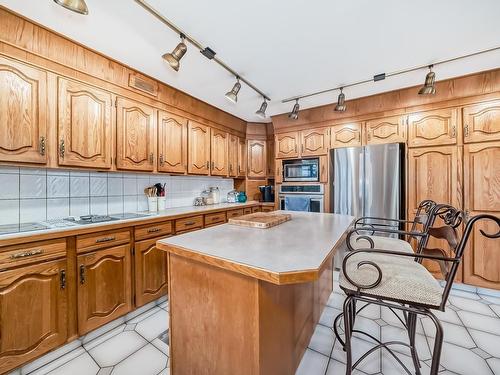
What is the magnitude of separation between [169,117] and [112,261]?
1676 mm

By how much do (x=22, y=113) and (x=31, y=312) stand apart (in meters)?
1.34

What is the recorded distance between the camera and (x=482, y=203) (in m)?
2.39

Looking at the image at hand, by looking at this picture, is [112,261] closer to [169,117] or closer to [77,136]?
[77,136]

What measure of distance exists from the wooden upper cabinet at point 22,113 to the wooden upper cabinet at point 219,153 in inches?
76.3

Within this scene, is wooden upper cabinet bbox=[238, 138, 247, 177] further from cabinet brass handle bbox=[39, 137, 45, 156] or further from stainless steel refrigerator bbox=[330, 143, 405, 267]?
cabinet brass handle bbox=[39, 137, 45, 156]

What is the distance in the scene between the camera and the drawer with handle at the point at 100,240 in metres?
1.63

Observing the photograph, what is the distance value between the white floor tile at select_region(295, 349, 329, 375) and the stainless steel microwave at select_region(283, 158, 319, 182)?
2.27 meters

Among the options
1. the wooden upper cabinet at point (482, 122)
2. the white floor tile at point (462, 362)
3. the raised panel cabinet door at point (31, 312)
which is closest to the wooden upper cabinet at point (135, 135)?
the raised panel cabinet door at point (31, 312)

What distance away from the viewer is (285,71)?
7.48 ft

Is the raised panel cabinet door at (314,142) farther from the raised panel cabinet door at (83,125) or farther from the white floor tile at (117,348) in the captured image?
the white floor tile at (117,348)

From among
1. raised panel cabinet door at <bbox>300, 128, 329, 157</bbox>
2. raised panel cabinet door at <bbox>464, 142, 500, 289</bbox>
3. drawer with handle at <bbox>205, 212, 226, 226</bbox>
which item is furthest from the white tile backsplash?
raised panel cabinet door at <bbox>464, 142, 500, 289</bbox>

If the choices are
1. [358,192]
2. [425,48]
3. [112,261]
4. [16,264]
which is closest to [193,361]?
[112,261]

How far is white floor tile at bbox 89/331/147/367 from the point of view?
1.52 meters

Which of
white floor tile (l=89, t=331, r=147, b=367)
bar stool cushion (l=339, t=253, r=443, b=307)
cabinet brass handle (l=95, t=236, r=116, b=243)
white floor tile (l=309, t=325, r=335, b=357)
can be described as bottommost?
white floor tile (l=89, t=331, r=147, b=367)
